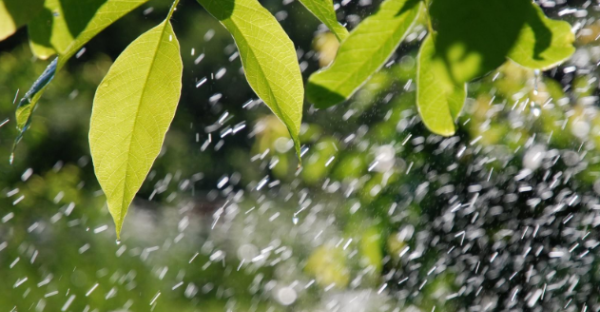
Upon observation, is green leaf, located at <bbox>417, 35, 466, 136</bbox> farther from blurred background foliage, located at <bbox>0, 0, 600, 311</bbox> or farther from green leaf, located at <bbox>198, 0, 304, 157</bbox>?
blurred background foliage, located at <bbox>0, 0, 600, 311</bbox>

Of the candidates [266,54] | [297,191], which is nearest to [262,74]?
[266,54]

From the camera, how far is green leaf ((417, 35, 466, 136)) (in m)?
0.27

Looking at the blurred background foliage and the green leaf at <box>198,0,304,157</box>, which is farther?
the blurred background foliage

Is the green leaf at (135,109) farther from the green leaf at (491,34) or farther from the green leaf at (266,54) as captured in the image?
the green leaf at (491,34)

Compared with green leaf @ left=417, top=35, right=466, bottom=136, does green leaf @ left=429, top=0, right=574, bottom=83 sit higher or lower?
higher

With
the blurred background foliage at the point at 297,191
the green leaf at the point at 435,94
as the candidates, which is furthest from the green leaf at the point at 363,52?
the blurred background foliage at the point at 297,191

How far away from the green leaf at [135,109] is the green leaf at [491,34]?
0.15 m

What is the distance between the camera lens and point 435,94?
280 millimetres

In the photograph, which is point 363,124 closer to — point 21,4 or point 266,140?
point 266,140

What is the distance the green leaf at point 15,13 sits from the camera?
230mm

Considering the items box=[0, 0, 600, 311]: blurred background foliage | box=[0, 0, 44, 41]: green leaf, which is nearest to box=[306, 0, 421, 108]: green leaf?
box=[0, 0, 44, 41]: green leaf

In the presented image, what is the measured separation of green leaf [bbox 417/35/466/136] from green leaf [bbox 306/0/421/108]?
0.02 metres

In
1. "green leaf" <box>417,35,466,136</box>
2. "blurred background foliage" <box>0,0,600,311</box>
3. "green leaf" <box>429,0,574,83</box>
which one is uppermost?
"green leaf" <box>429,0,574,83</box>

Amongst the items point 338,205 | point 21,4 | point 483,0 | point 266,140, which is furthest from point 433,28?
point 338,205
